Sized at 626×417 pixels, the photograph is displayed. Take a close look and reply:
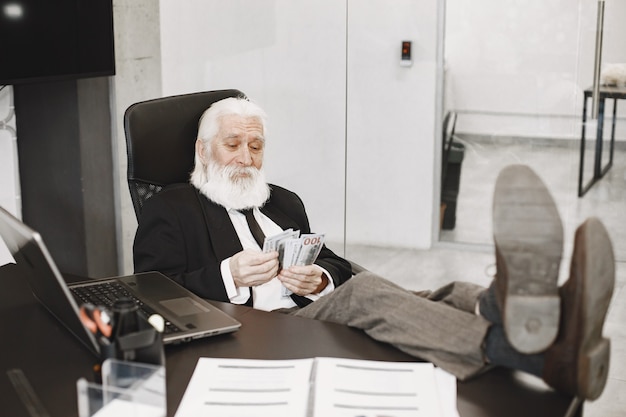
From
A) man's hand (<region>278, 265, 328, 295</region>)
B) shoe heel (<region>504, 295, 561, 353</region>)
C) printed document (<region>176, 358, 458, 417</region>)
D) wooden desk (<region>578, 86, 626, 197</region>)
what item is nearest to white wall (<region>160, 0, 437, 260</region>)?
wooden desk (<region>578, 86, 626, 197</region>)

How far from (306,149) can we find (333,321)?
7.94ft

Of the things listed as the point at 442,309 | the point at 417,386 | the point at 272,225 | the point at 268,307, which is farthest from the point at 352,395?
the point at 272,225

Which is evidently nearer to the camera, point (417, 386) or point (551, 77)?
point (417, 386)

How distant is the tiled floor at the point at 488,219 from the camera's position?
3824mm

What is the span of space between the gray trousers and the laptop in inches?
10.1

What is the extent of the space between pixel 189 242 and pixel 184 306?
26.0 inches

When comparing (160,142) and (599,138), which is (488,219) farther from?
(160,142)

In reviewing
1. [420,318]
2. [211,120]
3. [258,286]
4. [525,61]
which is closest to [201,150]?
[211,120]

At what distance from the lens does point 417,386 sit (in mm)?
1602

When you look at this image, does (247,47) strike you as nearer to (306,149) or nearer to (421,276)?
(306,149)

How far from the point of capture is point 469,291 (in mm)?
1765

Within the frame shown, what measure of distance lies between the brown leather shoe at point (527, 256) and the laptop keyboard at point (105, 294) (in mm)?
837

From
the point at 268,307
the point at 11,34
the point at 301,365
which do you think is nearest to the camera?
the point at 301,365

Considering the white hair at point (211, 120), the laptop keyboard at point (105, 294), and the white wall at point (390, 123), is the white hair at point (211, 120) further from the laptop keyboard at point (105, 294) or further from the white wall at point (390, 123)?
the white wall at point (390, 123)
